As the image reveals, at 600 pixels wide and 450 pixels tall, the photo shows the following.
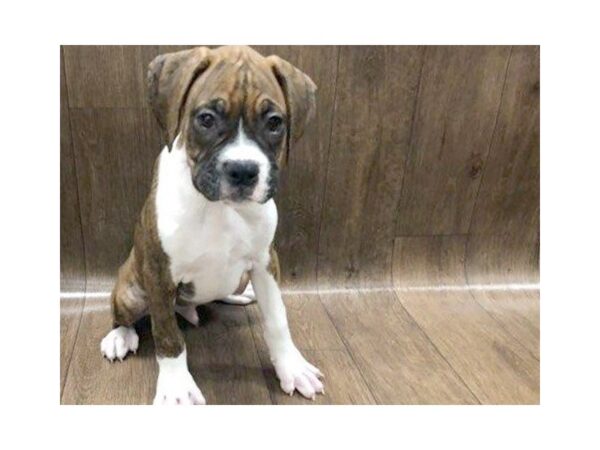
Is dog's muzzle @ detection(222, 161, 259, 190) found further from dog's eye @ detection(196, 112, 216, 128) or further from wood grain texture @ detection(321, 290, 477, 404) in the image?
wood grain texture @ detection(321, 290, 477, 404)

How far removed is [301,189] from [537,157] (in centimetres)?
112

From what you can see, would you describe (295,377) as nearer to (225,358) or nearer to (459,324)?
(225,358)

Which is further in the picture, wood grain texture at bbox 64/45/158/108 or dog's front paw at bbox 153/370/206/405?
wood grain texture at bbox 64/45/158/108

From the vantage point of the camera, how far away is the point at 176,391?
82.9 inches

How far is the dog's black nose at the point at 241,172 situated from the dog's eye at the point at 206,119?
5.3 inches

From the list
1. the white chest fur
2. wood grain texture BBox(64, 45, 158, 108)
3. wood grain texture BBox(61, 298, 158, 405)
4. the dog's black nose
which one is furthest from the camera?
wood grain texture BBox(64, 45, 158, 108)

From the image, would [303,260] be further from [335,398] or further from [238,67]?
[238,67]

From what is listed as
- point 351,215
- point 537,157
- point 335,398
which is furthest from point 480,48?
point 335,398

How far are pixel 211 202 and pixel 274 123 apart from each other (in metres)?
0.33

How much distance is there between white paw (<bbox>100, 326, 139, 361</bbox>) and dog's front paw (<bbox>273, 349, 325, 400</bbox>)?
0.58 metres

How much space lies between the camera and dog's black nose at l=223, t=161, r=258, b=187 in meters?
1.67

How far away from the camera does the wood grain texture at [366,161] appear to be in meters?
2.57

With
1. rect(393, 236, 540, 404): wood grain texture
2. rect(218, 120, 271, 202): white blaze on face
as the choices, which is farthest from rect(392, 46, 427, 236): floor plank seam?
rect(218, 120, 271, 202): white blaze on face

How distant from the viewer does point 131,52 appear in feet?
7.88
